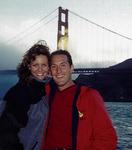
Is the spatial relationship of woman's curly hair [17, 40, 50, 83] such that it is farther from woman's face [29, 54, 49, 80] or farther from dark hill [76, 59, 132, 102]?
dark hill [76, 59, 132, 102]

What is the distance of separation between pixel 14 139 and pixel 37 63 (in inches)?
27.0

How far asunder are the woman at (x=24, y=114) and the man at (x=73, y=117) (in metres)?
0.11

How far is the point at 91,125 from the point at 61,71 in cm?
50

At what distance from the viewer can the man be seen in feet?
8.43

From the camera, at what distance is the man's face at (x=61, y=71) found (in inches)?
112

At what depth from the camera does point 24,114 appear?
102 inches

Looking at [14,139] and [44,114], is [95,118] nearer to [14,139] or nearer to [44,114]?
[44,114]

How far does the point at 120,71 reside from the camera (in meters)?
55.9

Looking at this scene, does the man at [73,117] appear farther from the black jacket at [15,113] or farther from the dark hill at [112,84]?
the dark hill at [112,84]

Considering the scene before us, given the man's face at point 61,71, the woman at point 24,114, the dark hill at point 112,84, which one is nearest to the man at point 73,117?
the man's face at point 61,71

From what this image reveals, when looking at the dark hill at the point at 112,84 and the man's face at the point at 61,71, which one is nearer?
the man's face at the point at 61,71

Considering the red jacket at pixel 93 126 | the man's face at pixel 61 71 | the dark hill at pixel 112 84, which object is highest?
the man's face at pixel 61 71

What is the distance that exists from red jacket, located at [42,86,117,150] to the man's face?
0.73 feet

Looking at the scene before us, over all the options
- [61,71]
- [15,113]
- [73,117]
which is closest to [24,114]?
[15,113]
